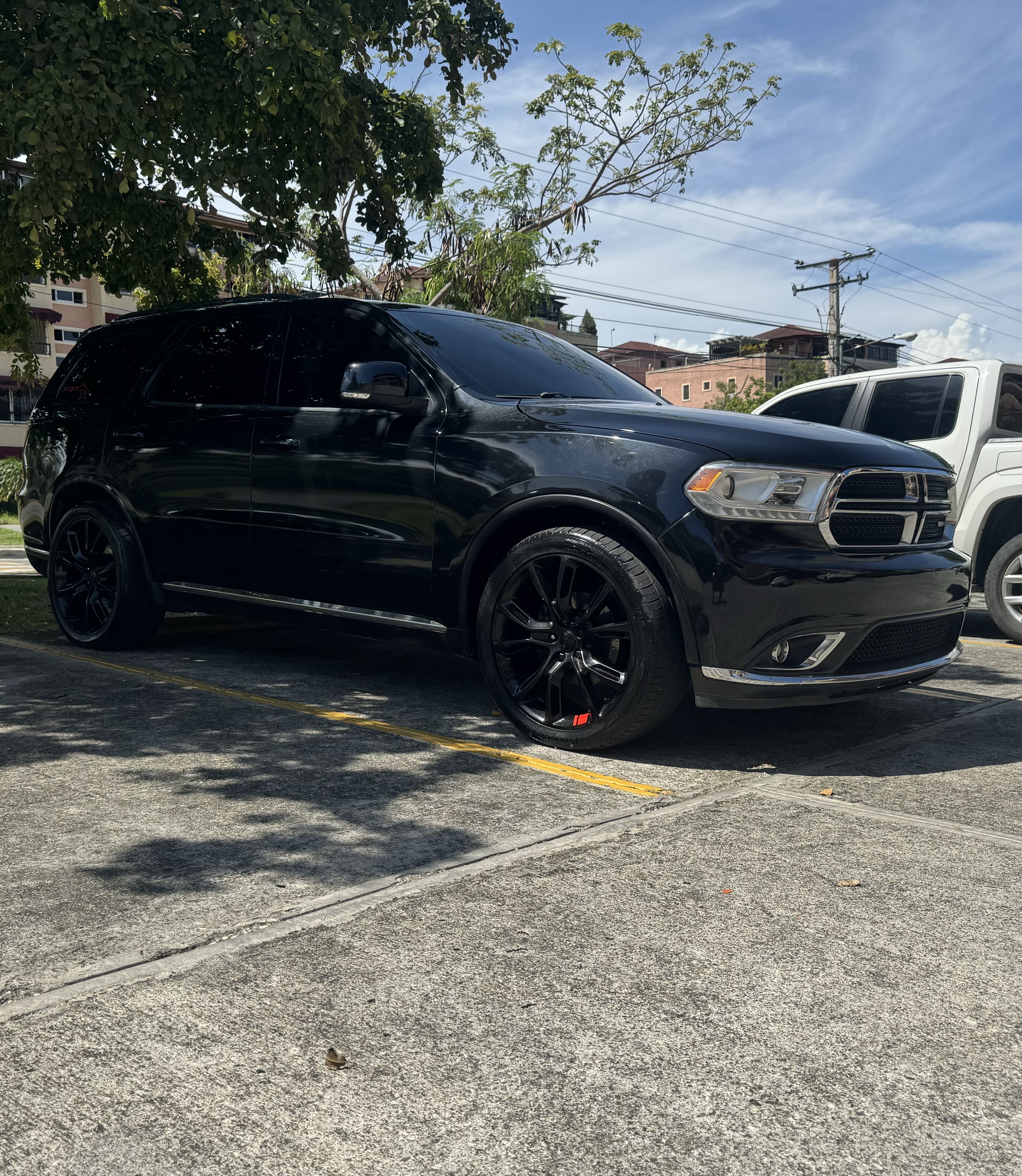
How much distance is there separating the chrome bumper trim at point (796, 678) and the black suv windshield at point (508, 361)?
1586 mm

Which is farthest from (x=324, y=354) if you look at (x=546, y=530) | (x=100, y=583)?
(x=100, y=583)

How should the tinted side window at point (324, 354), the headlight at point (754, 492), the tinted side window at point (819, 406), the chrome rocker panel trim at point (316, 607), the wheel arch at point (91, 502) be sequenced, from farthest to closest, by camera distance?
the tinted side window at point (819, 406), the wheel arch at point (91, 502), the tinted side window at point (324, 354), the chrome rocker panel trim at point (316, 607), the headlight at point (754, 492)

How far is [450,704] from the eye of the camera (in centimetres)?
572

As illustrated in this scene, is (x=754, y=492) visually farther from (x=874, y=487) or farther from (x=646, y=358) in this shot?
(x=646, y=358)

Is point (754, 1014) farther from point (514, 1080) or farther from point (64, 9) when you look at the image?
point (64, 9)

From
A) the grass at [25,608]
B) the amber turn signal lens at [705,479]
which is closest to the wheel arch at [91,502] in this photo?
the grass at [25,608]

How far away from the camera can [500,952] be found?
9.41 feet

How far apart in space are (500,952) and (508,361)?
348cm

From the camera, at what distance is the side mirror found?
5211 millimetres

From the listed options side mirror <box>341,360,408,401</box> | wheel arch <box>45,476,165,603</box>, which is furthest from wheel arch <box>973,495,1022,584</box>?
wheel arch <box>45,476,165,603</box>

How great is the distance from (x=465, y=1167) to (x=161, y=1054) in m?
0.70

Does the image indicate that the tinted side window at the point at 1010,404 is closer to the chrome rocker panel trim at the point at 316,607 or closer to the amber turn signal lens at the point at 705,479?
the amber turn signal lens at the point at 705,479

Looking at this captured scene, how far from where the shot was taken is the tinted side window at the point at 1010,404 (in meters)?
8.69

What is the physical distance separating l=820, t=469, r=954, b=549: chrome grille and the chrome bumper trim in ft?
1.64
